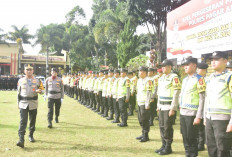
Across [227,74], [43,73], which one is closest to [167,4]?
[227,74]

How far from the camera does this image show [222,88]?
3631 mm

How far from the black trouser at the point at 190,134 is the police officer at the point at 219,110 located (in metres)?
0.84

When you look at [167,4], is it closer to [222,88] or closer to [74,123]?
[74,123]

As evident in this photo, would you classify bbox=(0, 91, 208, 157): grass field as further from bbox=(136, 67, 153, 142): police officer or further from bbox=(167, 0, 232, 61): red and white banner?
bbox=(167, 0, 232, 61): red and white banner

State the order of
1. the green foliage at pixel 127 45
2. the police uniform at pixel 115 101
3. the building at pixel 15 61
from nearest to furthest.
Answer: the police uniform at pixel 115 101, the green foliage at pixel 127 45, the building at pixel 15 61

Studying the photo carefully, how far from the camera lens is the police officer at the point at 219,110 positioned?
3.54 meters

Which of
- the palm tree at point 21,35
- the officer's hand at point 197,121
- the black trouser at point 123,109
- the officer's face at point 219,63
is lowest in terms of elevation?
the black trouser at point 123,109

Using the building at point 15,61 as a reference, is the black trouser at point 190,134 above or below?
below

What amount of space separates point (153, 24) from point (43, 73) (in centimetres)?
2636

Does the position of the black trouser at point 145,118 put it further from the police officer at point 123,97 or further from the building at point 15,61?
the building at point 15,61

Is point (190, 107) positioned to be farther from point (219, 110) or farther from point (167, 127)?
point (219, 110)

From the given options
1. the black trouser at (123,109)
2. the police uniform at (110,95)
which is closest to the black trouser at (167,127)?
the black trouser at (123,109)

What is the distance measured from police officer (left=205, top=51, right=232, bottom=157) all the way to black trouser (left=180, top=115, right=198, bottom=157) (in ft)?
2.75

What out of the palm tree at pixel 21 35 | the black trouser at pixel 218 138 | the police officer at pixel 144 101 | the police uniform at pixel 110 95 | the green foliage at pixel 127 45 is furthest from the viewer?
the palm tree at pixel 21 35
